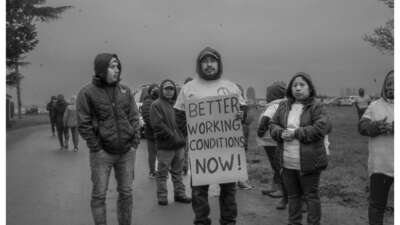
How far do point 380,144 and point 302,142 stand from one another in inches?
31.0

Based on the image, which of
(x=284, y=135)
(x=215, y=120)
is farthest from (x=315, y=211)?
(x=215, y=120)

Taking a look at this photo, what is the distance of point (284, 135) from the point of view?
542 centimetres

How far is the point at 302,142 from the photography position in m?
5.34

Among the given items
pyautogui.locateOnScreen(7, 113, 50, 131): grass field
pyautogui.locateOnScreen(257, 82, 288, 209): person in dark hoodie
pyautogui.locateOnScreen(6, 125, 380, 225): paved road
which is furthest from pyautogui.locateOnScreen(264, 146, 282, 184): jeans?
pyautogui.locateOnScreen(7, 113, 50, 131): grass field

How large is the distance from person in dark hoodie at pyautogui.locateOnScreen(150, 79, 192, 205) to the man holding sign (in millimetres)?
1704

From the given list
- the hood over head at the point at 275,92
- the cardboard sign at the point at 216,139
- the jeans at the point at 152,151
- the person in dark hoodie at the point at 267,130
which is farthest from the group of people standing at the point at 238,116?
the jeans at the point at 152,151

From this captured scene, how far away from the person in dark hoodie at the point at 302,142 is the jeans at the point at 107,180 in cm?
166

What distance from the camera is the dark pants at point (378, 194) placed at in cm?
523

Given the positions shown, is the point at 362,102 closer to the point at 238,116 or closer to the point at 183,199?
the point at 183,199

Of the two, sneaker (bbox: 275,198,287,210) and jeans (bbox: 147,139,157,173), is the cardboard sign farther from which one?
jeans (bbox: 147,139,157,173)

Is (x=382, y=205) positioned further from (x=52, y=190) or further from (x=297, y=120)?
(x=52, y=190)

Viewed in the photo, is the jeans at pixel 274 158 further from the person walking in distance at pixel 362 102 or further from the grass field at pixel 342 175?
the person walking in distance at pixel 362 102

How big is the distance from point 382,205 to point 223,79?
2.19 meters

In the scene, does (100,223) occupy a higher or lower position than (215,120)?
lower
